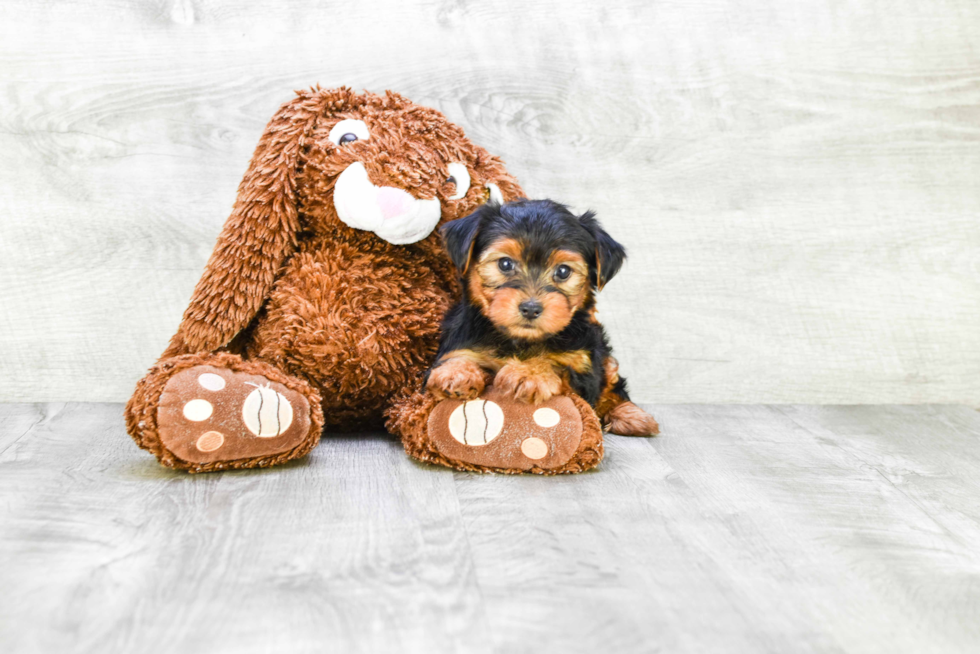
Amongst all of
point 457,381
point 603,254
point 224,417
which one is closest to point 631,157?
point 603,254

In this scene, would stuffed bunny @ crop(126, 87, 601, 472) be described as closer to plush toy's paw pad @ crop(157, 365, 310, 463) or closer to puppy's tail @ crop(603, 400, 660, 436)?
plush toy's paw pad @ crop(157, 365, 310, 463)

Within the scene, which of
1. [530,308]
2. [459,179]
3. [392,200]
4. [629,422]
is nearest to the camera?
[530,308]

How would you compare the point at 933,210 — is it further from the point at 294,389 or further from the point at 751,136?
the point at 294,389

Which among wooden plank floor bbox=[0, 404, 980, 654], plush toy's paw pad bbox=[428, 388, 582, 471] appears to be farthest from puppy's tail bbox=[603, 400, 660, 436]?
plush toy's paw pad bbox=[428, 388, 582, 471]

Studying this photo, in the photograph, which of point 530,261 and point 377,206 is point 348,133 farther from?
point 530,261

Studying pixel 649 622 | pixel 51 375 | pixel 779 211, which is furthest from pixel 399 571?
pixel 779 211

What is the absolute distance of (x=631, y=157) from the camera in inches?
106

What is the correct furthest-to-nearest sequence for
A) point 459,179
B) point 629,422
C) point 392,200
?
1. point 629,422
2. point 459,179
3. point 392,200

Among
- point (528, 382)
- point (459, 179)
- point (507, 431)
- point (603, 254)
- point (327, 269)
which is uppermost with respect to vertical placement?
point (459, 179)

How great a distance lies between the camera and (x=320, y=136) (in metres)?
1.98

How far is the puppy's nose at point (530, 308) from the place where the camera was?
5.37 ft

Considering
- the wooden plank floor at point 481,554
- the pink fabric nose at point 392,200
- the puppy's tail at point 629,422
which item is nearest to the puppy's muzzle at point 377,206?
the pink fabric nose at point 392,200

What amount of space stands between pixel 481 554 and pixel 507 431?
0.42m

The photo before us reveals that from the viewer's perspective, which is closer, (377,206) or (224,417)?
(224,417)
